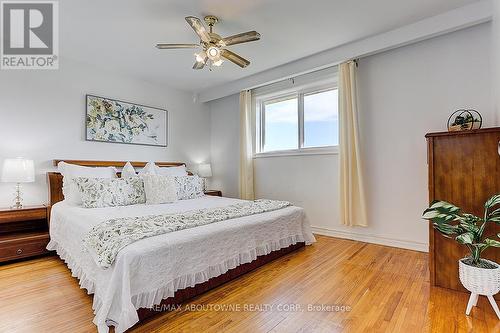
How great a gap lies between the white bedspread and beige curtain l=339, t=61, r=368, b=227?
31.2 inches

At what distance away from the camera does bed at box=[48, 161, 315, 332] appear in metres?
1.56

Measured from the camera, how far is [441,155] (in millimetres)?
2115

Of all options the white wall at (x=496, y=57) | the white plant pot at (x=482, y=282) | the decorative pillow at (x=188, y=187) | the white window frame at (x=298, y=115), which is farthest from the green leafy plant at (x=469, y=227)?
the decorative pillow at (x=188, y=187)

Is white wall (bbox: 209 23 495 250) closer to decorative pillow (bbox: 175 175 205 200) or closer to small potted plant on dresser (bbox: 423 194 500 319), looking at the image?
small potted plant on dresser (bbox: 423 194 500 319)

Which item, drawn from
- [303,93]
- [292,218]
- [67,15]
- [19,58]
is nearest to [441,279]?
[292,218]

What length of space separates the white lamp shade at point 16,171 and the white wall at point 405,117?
3633 mm

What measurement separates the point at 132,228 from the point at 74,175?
1.84 metres

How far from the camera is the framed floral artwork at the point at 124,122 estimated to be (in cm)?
375

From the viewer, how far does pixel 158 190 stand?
10.6 ft

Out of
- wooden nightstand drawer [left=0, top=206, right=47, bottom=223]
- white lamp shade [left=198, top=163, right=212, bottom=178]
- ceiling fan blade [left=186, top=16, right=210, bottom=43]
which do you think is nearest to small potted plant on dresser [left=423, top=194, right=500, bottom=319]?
ceiling fan blade [left=186, top=16, right=210, bottom=43]

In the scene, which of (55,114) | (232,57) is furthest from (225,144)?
(55,114)

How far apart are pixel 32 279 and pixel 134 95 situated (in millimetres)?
2899

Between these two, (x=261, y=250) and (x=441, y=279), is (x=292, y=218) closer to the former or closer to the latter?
(x=261, y=250)

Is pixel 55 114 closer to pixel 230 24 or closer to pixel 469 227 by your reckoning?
pixel 230 24
